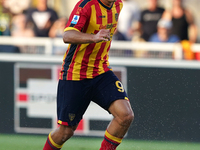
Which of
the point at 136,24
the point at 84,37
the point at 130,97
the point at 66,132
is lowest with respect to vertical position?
the point at 130,97

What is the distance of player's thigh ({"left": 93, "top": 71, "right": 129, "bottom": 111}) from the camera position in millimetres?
4539

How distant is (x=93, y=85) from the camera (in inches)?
183

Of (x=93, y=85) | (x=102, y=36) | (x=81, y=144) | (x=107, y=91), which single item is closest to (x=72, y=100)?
(x=93, y=85)

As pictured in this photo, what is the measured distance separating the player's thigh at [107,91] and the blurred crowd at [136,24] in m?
3.51

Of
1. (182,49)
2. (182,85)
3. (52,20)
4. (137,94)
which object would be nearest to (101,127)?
(137,94)

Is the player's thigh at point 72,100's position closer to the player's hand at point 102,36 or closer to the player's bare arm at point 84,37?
the player's bare arm at point 84,37

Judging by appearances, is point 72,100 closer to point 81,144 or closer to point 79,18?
point 79,18

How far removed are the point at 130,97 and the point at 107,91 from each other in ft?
7.35

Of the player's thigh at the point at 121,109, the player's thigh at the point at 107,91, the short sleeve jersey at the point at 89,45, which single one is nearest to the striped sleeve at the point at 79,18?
the short sleeve jersey at the point at 89,45

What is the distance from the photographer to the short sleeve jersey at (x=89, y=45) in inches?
169

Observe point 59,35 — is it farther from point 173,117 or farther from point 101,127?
point 173,117

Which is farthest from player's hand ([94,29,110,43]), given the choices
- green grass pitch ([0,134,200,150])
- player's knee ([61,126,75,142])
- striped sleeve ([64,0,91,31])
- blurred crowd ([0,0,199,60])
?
blurred crowd ([0,0,199,60])

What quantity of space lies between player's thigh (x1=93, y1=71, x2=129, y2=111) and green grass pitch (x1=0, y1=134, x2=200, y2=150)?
176cm

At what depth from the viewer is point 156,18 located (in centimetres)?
843
